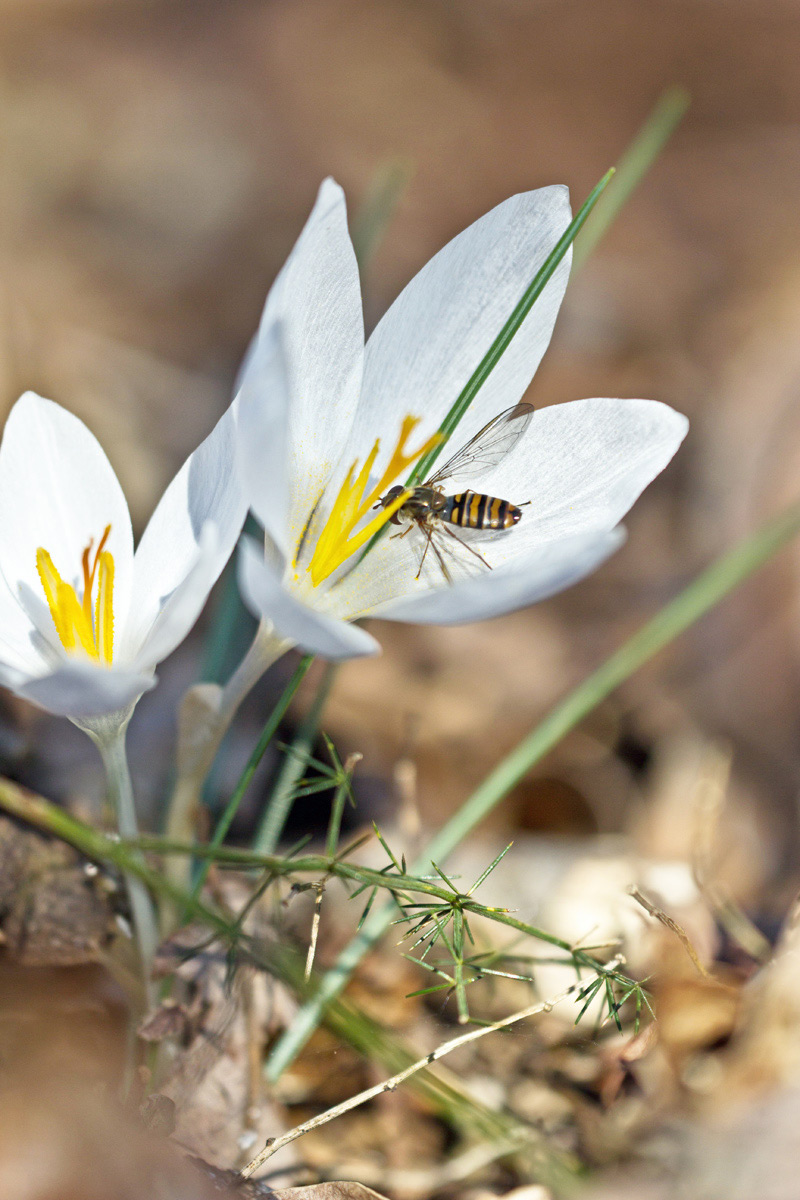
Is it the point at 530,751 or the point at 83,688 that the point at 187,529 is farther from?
the point at 530,751

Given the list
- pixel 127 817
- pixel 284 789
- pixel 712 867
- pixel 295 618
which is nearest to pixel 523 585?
pixel 295 618

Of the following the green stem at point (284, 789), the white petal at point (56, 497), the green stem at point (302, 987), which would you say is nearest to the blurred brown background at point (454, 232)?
the green stem at point (284, 789)

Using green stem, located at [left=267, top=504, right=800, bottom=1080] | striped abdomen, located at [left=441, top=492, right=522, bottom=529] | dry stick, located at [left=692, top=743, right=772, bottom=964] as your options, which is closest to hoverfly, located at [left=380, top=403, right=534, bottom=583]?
striped abdomen, located at [left=441, top=492, right=522, bottom=529]

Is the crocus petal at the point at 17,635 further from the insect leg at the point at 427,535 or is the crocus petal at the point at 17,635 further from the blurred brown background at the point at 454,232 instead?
the blurred brown background at the point at 454,232

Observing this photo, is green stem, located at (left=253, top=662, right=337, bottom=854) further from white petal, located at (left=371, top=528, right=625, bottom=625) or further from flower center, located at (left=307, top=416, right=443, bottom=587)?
white petal, located at (left=371, top=528, right=625, bottom=625)

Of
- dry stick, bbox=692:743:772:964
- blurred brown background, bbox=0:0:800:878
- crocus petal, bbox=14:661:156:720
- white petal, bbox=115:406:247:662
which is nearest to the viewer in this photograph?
crocus petal, bbox=14:661:156:720

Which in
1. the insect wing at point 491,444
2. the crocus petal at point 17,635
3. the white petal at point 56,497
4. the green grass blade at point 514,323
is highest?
the green grass blade at point 514,323
